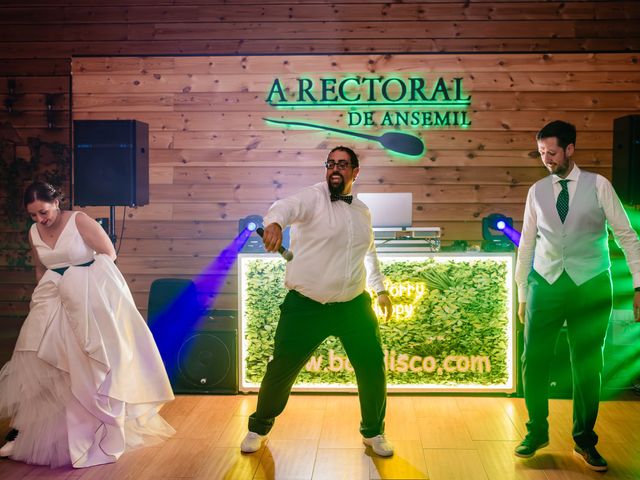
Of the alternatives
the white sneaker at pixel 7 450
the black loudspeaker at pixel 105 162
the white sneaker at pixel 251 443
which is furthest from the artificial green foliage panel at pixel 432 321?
the white sneaker at pixel 7 450

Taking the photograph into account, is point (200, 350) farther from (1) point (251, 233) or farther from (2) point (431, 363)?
(2) point (431, 363)

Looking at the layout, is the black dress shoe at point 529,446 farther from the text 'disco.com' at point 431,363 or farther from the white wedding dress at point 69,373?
the white wedding dress at point 69,373

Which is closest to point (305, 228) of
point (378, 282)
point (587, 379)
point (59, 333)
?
point (378, 282)

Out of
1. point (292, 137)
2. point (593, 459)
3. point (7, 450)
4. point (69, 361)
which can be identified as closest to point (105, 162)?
point (292, 137)

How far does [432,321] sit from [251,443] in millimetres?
1690

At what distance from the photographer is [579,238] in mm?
3508

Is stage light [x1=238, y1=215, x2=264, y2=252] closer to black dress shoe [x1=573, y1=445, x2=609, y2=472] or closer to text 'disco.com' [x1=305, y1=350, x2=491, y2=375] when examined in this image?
text 'disco.com' [x1=305, y1=350, x2=491, y2=375]

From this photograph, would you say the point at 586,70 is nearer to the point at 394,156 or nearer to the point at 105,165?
the point at 394,156

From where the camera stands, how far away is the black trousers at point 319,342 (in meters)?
3.63

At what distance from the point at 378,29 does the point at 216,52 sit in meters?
1.49

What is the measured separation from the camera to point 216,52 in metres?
6.05

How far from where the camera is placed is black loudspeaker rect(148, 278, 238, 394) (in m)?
4.89

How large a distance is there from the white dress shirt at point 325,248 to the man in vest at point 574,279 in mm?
996

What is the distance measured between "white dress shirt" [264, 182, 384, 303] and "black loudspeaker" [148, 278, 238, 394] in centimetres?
138
